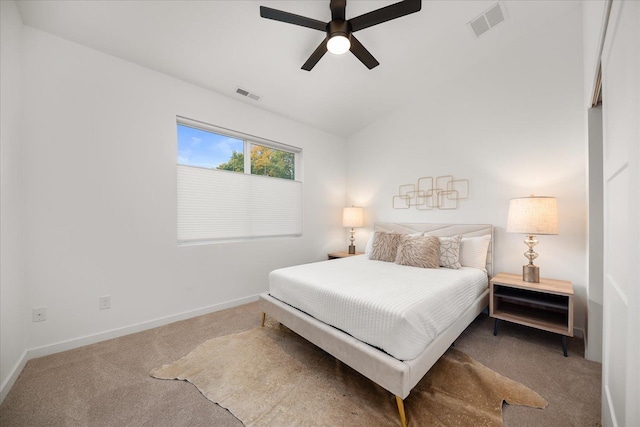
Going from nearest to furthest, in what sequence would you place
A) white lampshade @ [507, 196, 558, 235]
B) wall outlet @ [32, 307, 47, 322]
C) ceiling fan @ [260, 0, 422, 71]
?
ceiling fan @ [260, 0, 422, 71] < wall outlet @ [32, 307, 47, 322] < white lampshade @ [507, 196, 558, 235]

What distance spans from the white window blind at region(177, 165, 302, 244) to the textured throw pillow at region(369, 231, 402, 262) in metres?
1.29

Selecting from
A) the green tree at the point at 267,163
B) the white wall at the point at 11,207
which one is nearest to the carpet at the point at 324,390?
the white wall at the point at 11,207

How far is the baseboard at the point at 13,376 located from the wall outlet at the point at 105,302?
52 cm

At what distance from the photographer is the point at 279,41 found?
2.50 meters

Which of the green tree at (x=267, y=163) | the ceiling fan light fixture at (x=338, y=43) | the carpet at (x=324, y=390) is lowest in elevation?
the carpet at (x=324, y=390)

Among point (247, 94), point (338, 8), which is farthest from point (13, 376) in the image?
point (338, 8)

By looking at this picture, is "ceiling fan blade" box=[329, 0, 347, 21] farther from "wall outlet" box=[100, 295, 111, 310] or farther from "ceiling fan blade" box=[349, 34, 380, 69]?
"wall outlet" box=[100, 295, 111, 310]

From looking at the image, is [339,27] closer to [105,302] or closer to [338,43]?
[338,43]

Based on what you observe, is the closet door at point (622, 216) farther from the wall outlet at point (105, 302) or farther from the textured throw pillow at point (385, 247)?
the wall outlet at point (105, 302)

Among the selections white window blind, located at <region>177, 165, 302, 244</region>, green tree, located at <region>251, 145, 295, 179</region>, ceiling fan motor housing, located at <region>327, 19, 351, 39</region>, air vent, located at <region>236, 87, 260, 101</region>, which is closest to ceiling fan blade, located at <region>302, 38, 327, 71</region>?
ceiling fan motor housing, located at <region>327, 19, 351, 39</region>

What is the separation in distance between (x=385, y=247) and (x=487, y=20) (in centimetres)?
261

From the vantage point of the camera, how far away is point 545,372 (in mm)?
1859

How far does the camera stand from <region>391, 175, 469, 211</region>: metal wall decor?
3.24 m

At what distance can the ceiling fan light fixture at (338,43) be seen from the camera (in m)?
1.89
